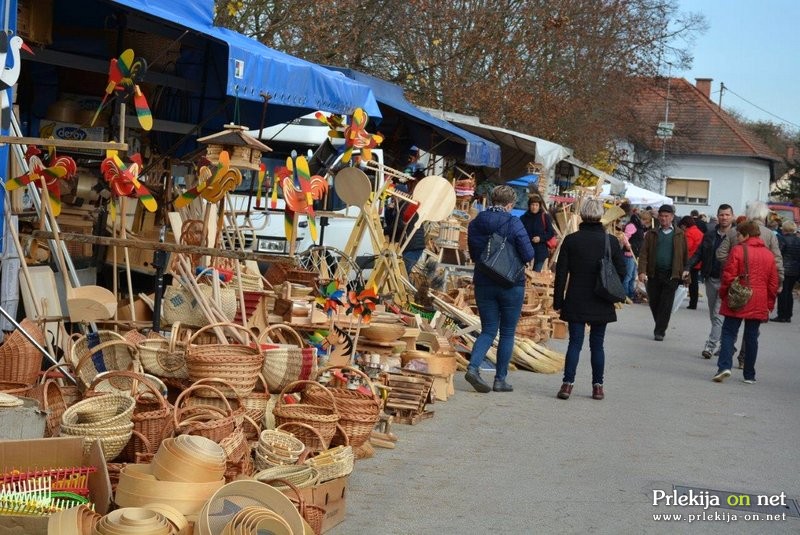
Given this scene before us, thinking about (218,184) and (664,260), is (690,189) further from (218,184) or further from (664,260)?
(218,184)

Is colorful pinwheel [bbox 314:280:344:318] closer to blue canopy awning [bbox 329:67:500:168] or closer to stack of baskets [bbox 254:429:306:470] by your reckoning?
stack of baskets [bbox 254:429:306:470]

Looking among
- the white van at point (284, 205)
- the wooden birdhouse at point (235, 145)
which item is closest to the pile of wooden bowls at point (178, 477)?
the wooden birdhouse at point (235, 145)

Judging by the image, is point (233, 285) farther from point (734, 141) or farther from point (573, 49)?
point (734, 141)

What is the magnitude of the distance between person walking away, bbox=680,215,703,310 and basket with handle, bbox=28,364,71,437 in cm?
1098

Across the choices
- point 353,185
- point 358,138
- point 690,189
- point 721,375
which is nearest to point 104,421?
point 358,138

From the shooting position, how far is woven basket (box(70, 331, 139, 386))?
23.6 feet

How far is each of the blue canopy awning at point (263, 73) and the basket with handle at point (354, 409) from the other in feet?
9.83

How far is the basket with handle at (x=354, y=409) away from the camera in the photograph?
287 inches

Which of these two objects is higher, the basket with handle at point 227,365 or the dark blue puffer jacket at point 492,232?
the dark blue puffer jacket at point 492,232

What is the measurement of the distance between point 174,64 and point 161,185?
56.7 inches

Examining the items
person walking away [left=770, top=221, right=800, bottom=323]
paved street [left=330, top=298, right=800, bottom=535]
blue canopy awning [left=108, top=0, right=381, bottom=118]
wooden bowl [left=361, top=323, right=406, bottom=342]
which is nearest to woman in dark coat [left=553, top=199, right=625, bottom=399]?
paved street [left=330, top=298, right=800, bottom=535]

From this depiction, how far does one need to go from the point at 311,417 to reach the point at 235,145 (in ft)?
8.50

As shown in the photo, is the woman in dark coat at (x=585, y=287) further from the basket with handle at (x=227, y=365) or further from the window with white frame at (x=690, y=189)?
the window with white frame at (x=690, y=189)

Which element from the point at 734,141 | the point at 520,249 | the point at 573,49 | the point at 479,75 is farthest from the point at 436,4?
A: the point at 734,141
